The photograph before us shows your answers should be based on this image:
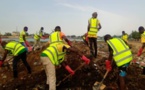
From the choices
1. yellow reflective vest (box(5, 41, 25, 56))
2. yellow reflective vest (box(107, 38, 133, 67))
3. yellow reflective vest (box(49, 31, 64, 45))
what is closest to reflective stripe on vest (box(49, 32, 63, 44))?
yellow reflective vest (box(49, 31, 64, 45))

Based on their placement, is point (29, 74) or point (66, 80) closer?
point (66, 80)

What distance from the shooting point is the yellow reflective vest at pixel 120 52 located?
599cm

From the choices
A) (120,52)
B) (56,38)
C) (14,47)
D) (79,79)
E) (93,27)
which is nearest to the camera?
(120,52)

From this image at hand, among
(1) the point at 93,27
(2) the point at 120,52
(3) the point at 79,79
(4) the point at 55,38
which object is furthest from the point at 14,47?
(2) the point at 120,52

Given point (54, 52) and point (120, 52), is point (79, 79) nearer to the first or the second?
point (54, 52)

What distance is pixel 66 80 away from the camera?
767cm

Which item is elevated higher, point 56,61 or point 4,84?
point 56,61

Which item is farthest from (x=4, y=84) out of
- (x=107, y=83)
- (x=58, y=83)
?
(x=107, y=83)

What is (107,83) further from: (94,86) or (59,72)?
(59,72)

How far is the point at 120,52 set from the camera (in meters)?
5.98

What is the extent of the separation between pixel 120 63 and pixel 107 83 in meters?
1.67

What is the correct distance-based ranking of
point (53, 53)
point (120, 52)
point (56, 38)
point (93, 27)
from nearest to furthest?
point (120, 52)
point (53, 53)
point (56, 38)
point (93, 27)

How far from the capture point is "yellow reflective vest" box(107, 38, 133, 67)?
599cm

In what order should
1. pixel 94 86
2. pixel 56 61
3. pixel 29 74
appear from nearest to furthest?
pixel 56 61
pixel 94 86
pixel 29 74
